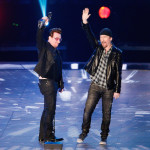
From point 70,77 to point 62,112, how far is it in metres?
2.92

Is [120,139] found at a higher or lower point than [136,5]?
lower

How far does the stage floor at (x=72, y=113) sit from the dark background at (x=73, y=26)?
282cm

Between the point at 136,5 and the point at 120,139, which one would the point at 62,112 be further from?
the point at 136,5

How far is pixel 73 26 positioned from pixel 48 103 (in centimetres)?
792

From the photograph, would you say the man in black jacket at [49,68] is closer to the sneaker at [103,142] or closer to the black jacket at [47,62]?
the black jacket at [47,62]

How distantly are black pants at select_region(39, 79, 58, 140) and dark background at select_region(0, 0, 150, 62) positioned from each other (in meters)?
7.66

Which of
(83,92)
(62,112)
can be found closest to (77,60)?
(83,92)

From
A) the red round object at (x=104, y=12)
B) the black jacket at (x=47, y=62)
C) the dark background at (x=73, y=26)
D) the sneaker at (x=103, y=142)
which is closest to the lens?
the black jacket at (x=47, y=62)

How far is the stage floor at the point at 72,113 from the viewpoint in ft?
18.6

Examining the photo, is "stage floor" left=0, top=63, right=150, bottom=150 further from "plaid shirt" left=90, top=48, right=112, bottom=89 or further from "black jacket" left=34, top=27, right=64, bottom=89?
"black jacket" left=34, top=27, right=64, bottom=89

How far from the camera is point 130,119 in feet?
22.4

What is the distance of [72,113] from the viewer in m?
7.15

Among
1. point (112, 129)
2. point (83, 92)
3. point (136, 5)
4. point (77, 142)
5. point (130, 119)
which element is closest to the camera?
point (77, 142)

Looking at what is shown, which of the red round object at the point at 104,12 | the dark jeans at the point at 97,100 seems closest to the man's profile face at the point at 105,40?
the dark jeans at the point at 97,100
